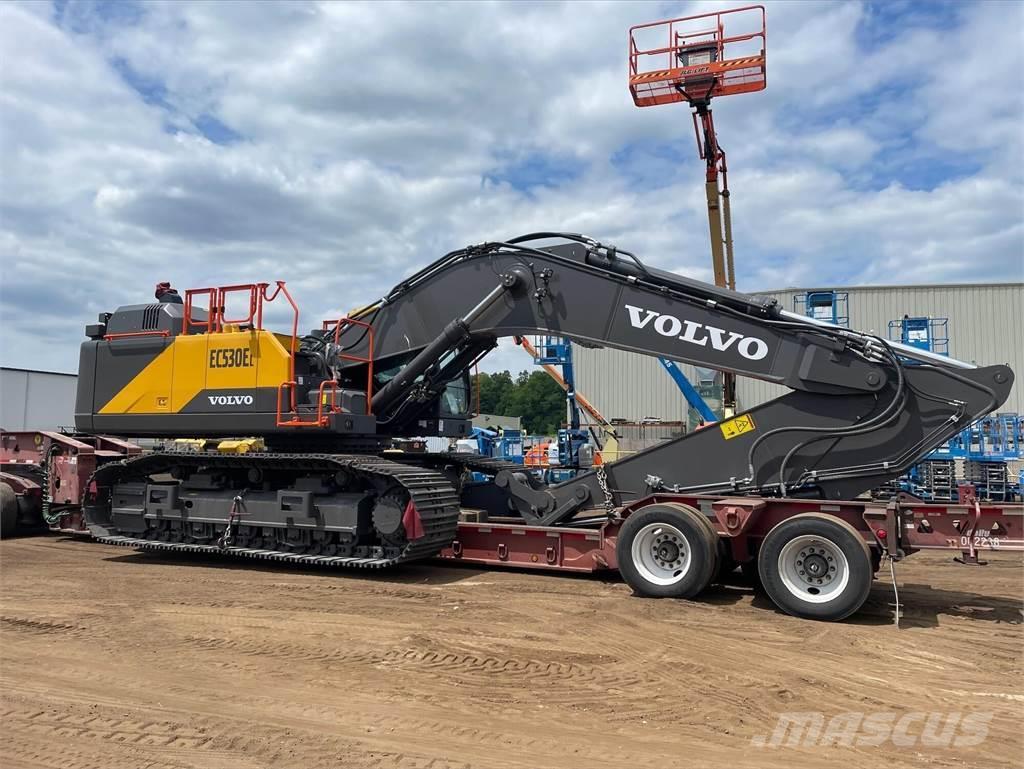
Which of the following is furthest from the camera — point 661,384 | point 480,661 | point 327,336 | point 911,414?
point 661,384

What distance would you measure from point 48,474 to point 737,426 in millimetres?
11253

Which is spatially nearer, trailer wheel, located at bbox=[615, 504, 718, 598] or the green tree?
trailer wheel, located at bbox=[615, 504, 718, 598]

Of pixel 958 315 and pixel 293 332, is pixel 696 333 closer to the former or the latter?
pixel 293 332

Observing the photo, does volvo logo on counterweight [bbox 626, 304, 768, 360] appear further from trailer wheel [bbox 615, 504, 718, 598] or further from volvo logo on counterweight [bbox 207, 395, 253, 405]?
volvo logo on counterweight [bbox 207, 395, 253, 405]

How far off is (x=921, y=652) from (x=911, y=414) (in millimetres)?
2591

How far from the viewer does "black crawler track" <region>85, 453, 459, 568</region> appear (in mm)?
9344

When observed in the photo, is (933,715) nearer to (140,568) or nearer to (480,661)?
(480,661)

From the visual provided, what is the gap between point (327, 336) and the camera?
34.9 feet

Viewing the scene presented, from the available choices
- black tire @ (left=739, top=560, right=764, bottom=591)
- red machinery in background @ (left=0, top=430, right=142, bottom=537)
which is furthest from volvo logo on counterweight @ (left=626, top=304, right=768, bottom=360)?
red machinery in background @ (left=0, top=430, right=142, bottom=537)

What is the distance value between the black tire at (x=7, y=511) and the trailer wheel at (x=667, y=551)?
11.3 m

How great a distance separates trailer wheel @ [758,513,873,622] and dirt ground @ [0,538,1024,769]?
26cm

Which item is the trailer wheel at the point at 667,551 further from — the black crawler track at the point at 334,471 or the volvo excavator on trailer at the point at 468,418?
the black crawler track at the point at 334,471

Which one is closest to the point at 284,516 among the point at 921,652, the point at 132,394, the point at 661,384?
the point at 132,394

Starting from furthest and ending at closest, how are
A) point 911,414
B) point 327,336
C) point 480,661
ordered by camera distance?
1. point 327,336
2. point 911,414
3. point 480,661
